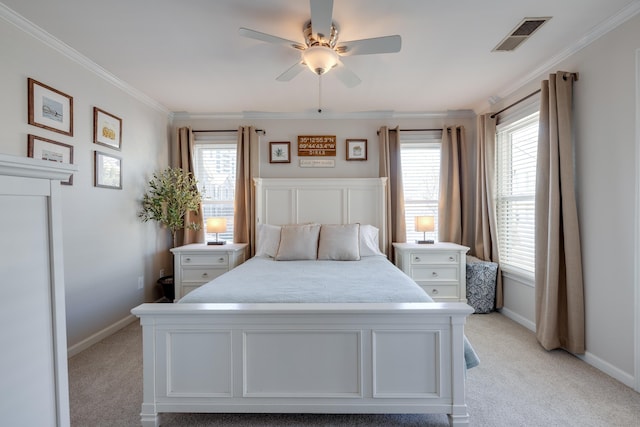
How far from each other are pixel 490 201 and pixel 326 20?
280 cm

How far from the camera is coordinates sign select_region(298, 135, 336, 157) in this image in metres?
4.05

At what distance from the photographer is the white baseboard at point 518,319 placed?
9.68 ft

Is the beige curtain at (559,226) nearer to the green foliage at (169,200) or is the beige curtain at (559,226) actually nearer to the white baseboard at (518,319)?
the white baseboard at (518,319)

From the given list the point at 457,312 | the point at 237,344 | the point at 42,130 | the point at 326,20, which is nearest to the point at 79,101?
the point at 42,130

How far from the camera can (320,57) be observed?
205cm

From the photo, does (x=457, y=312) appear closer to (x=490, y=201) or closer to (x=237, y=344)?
(x=237, y=344)

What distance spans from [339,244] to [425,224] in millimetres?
1243

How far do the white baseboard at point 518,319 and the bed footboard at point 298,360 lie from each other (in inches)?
74.8

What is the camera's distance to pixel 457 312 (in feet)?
5.16

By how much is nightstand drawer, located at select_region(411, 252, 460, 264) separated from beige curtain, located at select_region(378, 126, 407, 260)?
0.44 m

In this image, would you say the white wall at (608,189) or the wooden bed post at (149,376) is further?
the white wall at (608,189)

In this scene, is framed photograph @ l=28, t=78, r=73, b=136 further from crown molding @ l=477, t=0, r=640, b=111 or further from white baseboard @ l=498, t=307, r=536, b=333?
white baseboard @ l=498, t=307, r=536, b=333

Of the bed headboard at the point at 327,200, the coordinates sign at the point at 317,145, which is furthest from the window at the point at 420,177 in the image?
the coordinates sign at the point at 317,145

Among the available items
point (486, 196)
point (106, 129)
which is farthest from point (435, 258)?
point (106, 129)
